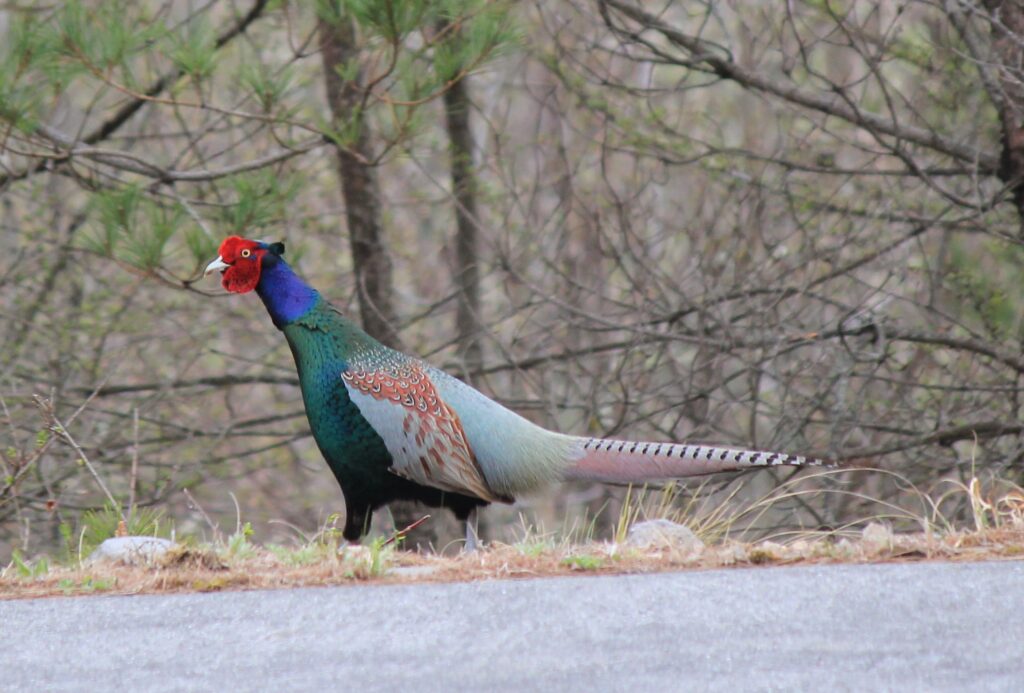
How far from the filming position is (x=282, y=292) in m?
6.28

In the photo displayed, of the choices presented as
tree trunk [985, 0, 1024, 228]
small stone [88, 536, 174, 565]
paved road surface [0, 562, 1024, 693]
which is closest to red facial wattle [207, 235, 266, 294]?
small stone [88, 536, 174, 565]

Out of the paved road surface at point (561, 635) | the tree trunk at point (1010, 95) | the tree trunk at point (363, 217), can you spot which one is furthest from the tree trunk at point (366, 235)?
the paved road surface at point (561, 635)

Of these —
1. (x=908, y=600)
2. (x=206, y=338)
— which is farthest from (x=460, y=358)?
(x=908, y=600)

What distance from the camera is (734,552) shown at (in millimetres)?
4527

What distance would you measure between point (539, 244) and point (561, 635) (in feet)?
17.5

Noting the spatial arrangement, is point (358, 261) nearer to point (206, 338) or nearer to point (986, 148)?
point (206, 338)

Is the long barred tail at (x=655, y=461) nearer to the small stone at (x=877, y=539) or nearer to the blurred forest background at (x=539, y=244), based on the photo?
the blurred forest background at (x=539, y=244)

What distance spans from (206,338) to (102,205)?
3.44 m

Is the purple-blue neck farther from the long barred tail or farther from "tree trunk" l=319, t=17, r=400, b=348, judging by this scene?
"tree trunk" l=319, t=17, r=400, b=348

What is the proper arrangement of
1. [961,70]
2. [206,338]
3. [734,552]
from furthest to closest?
[206,338] → [961,70] → [734,552]

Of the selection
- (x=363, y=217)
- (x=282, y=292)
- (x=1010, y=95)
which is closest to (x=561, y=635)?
→ (x=282, y=292)

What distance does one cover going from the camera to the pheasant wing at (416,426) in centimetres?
615

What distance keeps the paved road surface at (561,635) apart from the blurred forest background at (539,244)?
6.89 feet

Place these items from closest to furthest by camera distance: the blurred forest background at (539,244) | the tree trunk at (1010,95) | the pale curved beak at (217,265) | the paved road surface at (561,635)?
the paved road surface at (561,635) → the pale curved beak at (217,265) → the blurred forest background at (539,244) → the tree trunk at (1010,95)
